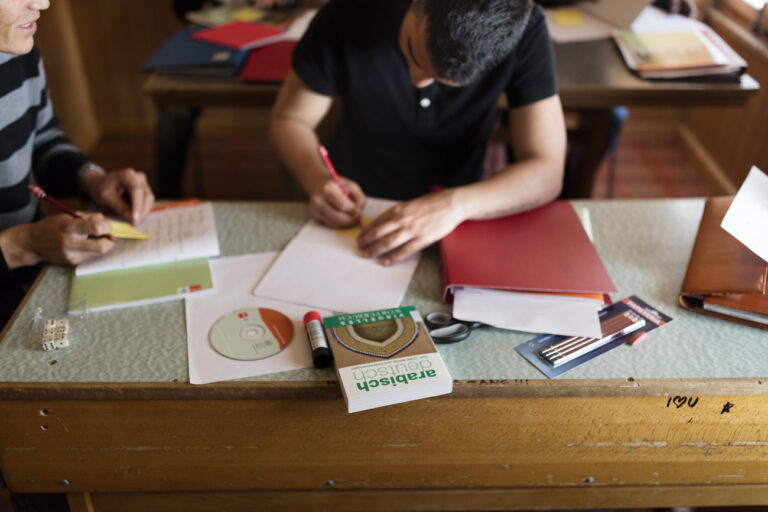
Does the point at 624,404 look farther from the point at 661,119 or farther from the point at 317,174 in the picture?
the point at 661,119

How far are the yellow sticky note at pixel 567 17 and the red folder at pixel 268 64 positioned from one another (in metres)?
0.91

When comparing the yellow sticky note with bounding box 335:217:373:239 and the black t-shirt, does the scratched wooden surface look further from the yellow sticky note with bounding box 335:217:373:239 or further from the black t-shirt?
the black t-shirt

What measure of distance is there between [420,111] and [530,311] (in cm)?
64

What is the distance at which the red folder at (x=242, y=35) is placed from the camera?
2.02 metres

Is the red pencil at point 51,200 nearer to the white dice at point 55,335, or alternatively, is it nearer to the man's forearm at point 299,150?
the white dice at point 55,335

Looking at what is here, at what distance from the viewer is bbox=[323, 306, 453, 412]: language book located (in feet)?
2.68

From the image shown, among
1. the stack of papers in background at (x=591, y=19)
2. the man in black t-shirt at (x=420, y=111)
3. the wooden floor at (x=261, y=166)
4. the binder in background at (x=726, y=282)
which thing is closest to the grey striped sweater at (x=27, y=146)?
the man in black t-shirt at (x=420, y=111)

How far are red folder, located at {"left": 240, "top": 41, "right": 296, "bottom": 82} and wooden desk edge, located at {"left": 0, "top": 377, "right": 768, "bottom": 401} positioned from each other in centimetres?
119

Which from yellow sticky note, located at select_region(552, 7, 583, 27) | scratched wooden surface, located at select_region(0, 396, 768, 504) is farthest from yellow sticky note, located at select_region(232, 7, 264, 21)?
scratched wooden surface, located at select_region(0, 396, 768, 504)

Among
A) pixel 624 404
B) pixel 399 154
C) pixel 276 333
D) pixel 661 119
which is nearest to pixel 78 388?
pixel 276 333

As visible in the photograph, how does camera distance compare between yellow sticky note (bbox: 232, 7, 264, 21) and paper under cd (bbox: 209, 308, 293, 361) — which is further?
yellow sticky note (bbox: 232, 7, 264, 21)

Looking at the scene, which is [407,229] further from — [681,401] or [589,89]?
[589,89]

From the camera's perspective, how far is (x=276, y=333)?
0.94 metres

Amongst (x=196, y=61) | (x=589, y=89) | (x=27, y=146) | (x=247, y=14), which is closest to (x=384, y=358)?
(x=27, y=146)
